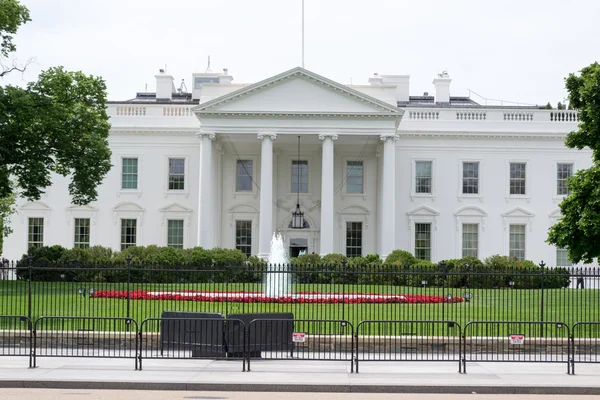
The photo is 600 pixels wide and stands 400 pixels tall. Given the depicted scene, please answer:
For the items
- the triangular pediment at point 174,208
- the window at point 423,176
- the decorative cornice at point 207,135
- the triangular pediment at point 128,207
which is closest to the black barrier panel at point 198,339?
the decorative cornice at point 207,135

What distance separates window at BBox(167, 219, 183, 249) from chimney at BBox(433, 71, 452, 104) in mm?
20664

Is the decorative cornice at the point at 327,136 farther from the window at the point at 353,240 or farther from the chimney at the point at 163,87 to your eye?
the chimney at the point at 163,87

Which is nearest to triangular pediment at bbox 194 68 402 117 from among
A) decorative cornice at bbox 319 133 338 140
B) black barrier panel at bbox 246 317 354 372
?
decorative cornice at bbox 319 133 338 140

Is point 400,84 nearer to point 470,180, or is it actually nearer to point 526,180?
point 470,180

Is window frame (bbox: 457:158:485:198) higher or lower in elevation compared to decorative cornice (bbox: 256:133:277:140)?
lower

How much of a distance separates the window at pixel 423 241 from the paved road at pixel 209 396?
3662 cm

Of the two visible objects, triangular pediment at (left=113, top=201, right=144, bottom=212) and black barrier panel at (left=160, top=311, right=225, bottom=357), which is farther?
triangular pediment at (left=113, top=201, right=144, bottom=212)

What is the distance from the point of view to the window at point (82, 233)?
49.9 metres

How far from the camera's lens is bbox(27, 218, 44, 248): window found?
163ft

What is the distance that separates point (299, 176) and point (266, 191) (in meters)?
5.55

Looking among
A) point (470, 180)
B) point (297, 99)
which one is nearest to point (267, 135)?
point (297, 99)

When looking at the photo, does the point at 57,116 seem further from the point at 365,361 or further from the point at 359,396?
the point at 359,396

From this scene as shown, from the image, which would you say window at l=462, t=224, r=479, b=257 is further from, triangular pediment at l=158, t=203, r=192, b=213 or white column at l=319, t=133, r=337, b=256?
triangular pediment at l=158, t=203, r=192, b=213

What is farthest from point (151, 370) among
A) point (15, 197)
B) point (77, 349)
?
point (15, 197)
